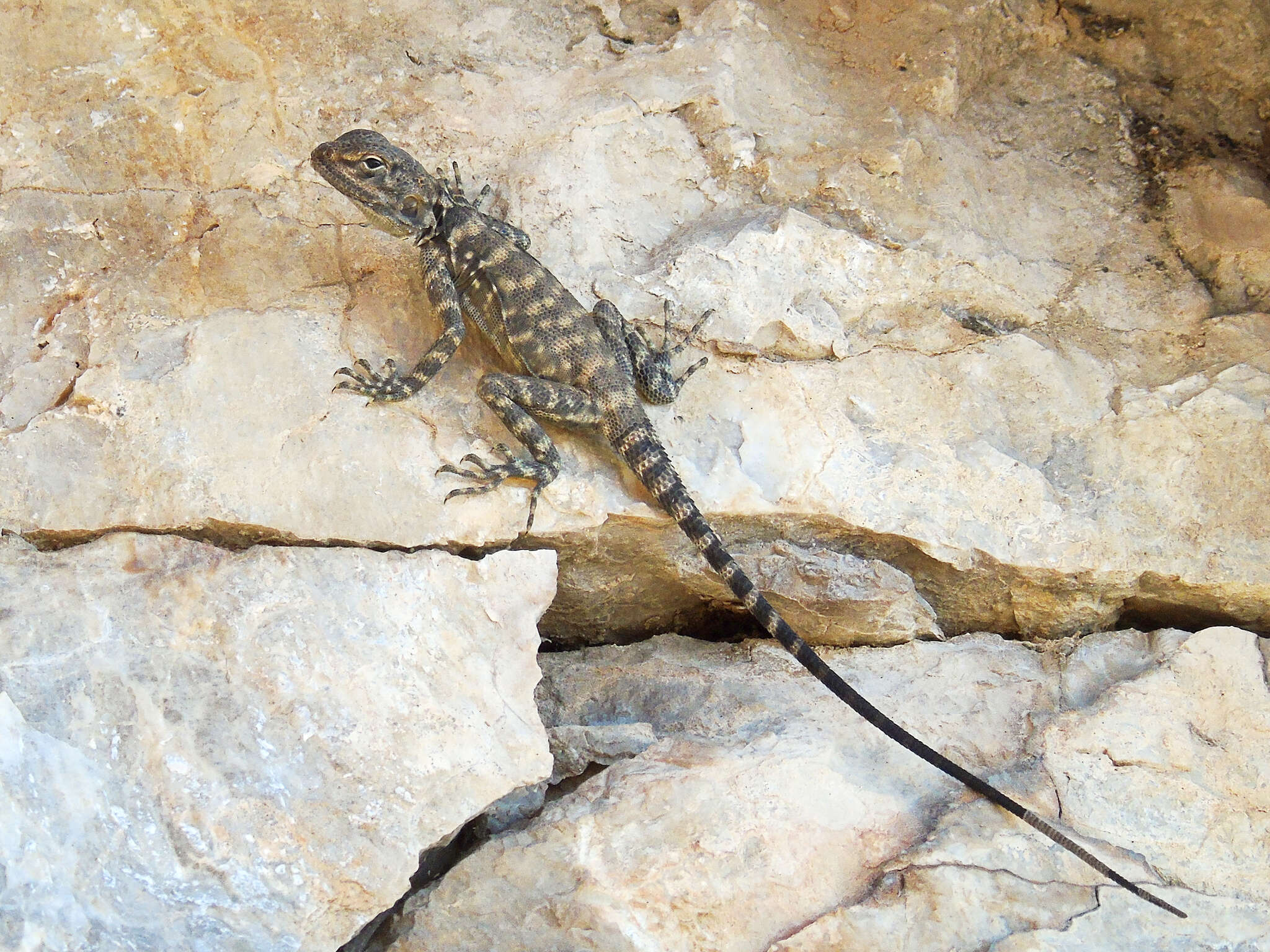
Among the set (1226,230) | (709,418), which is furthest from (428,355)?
(1226,230)

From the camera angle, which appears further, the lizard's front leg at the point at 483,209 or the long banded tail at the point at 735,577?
the lizard's front leg at the point at 483,209

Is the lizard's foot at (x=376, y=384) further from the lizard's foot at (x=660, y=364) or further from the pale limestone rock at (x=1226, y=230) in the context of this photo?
the pale limestone rock at (x=1226, y=230)

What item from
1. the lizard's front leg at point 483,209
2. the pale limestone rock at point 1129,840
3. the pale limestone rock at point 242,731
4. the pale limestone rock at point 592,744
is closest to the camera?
the pale limestone rock at point 242,731

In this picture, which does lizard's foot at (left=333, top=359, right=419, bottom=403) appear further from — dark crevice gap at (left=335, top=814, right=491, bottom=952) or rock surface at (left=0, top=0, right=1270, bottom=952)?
dark crevice gap at (left=335, top=814, right=491, bottom=952)

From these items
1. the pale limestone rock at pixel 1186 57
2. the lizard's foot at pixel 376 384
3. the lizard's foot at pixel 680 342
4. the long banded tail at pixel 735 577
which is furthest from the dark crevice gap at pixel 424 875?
the pale limestone rock at pixel 1186 57

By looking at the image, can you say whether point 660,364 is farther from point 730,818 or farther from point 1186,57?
point 1186,57

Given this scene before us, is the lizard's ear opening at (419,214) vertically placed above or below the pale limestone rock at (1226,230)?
below
